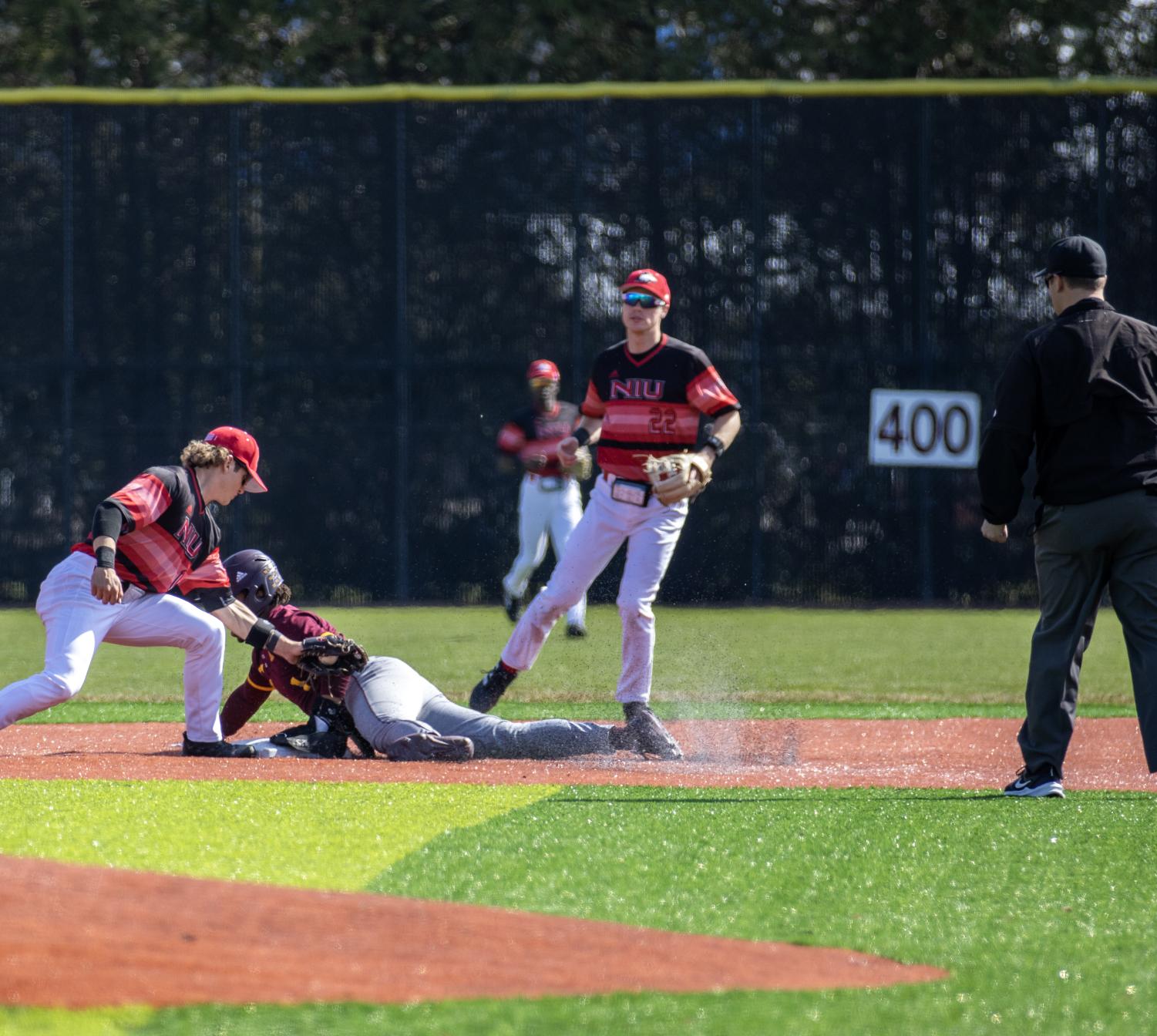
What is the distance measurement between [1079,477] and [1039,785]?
3.37 ft

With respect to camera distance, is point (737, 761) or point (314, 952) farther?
point (737, 761)

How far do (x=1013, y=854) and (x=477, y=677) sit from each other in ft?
18.2

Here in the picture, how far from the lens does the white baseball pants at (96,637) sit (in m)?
6.13

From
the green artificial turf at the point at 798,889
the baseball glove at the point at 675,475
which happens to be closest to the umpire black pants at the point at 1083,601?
the green artificial turf at the point at 798,889

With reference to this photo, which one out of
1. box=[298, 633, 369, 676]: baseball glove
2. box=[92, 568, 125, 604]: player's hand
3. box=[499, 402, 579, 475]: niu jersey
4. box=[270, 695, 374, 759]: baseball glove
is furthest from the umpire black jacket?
box=[499, 402, 579, 475]: niu jersey

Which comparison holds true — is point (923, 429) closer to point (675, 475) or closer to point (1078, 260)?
point (675, 475)

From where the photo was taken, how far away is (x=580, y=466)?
10188 mm

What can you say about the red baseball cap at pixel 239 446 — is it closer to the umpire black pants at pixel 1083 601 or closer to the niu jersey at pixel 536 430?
the umpire black pants at pixel 1083 601

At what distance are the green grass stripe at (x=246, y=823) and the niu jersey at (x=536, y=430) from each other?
759cm

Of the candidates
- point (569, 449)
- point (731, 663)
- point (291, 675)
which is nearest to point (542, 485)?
point (731, 663)

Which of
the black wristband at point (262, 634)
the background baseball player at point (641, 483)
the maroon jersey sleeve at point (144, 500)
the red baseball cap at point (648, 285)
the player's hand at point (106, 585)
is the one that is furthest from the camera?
the red baseball cap at point (648, 285)

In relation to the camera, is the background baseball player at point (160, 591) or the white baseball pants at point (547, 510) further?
the white baseball pants at point (547, 510)

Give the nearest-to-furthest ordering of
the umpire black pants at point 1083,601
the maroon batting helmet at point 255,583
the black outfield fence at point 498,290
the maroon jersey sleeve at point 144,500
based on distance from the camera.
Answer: the umpire black pants at point 1083,601 < the maroon jersey sleeve at point 144,500 < the maroon batting helmet at point 255,583 < the black outfield fence at point 498,290

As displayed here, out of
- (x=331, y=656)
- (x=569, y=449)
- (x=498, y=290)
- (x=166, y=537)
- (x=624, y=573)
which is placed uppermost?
(x=498, y=290)
